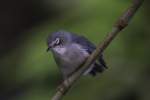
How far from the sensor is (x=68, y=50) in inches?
52.1

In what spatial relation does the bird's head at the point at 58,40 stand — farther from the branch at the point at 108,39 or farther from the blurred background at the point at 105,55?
the blurred background at the point at 105,55

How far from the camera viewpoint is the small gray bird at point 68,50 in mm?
1220

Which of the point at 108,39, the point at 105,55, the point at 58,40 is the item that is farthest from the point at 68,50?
the point at 105,55

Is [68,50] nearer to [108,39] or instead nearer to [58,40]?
[58,40]

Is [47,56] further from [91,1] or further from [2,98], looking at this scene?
[2,98]

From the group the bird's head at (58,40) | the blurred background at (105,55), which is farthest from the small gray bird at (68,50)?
the blurred background at (105,55)

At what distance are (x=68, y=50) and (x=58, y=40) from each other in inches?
1.4

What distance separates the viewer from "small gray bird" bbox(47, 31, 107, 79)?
122 cm

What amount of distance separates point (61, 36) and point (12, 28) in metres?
3.01

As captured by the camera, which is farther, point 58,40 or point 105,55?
point 105,55

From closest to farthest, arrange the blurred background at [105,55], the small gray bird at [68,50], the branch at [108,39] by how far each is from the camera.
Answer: the branch at [108,39] < the small gray bird at [68,50] < the blurred background at [105,55]

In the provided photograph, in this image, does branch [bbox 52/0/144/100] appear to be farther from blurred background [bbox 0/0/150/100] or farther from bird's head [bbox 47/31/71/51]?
blurred background [bbox 0/0/150/100]

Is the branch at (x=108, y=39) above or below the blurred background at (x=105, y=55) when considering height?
below

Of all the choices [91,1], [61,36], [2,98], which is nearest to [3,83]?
[2,98]
